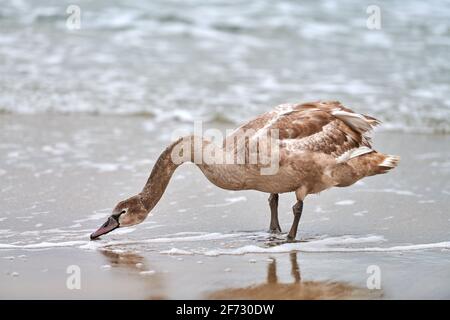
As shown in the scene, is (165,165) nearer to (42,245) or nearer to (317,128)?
(42,245)

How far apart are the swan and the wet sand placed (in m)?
0.37

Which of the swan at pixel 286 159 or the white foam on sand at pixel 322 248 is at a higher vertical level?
the swan at pixel 286 159

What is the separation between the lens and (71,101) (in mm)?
12664

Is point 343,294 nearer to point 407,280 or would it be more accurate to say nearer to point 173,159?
point 407,280

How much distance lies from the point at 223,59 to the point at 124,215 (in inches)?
366

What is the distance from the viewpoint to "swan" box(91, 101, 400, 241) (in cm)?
670

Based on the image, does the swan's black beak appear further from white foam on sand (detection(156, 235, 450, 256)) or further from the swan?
white foam on sand (detection(156, 235, 450, 256))

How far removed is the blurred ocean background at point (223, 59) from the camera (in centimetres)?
1257

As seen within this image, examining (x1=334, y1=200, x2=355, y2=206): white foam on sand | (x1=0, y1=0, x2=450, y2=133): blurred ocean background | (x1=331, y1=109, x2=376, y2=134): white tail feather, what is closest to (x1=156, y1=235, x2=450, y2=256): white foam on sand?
(x1=331, y1=109, x2=376, y2=134): white tail feather

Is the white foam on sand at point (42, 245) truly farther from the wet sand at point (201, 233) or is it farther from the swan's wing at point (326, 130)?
the swan's wing at point (326, 130)

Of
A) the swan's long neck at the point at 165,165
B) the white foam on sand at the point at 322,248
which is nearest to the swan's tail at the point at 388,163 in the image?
the white foam on sand at the point at 322,248

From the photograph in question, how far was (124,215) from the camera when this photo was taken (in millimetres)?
6711

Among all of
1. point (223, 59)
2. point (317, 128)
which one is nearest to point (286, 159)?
point (317, 128)
